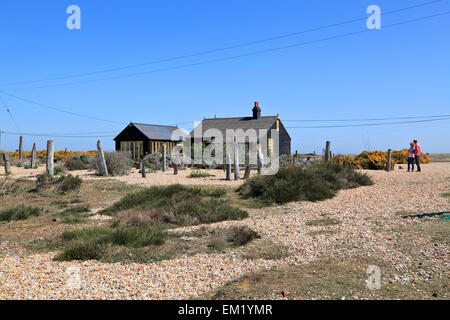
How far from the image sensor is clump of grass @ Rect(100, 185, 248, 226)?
945 centimetres

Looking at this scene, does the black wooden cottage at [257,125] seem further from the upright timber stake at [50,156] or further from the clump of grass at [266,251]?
the clump of grass at [266,251]

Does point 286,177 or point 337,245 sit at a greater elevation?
point 286,177

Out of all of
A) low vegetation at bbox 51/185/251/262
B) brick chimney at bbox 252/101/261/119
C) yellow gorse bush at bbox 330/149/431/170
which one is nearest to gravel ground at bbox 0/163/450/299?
low vegetation at bbox 51/185/251/262

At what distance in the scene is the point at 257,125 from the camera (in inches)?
1470

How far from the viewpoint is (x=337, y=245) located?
266 inches

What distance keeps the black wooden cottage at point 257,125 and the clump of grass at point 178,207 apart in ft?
83.6

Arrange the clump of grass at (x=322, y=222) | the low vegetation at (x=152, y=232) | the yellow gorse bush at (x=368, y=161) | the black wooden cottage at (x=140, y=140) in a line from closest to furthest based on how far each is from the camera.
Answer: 1. the low vegetation at (x=152, y=232)
2. the clump of grass at (x=322, y=222)
3. the yellow gorse bush at (x=368, y=161)
4. the black wooden cottage at (x=140, y=140)

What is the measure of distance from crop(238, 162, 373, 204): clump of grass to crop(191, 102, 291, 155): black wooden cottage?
22022mm

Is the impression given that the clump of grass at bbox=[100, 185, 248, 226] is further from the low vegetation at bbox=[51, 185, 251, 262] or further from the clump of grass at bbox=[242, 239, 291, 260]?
the clump of grass at bbox=[242, 239, 291, 260]

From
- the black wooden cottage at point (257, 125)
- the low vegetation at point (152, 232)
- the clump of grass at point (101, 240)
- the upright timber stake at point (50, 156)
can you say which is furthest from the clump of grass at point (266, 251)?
the black wooden cottage at point (257, 125)

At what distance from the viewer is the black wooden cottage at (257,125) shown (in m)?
37.2
